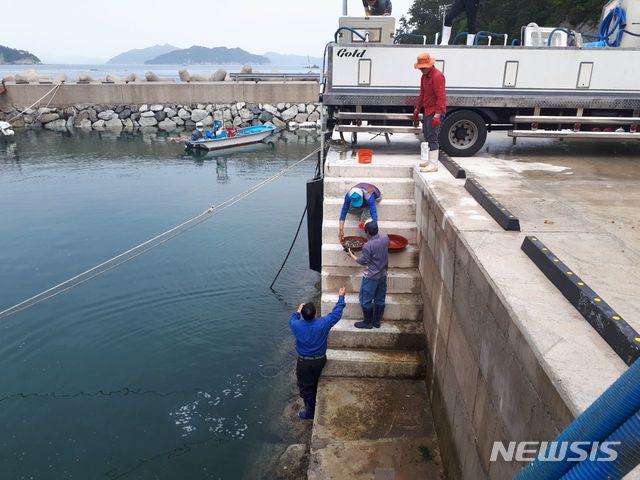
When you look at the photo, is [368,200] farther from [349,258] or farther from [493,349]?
[493,349]

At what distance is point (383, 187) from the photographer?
27.9ft

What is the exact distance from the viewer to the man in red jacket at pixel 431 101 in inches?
319

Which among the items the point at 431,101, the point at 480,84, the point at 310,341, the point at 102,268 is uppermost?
the point at 480,84

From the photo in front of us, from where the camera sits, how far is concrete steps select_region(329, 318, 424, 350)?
22.9ft

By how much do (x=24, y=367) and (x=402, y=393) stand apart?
6195 millimetres

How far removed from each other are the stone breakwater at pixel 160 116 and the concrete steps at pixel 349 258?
95.7 ft

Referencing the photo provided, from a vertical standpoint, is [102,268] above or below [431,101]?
below

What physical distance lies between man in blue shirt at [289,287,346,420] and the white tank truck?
4.59 m

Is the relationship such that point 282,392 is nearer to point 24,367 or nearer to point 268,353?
point 268,353

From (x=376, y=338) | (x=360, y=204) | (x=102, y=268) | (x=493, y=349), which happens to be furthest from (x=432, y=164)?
(x=102, y=268)

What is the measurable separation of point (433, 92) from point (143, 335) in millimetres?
6656

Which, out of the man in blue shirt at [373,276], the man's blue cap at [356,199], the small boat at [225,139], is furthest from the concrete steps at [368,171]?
the small boat at [225,139]

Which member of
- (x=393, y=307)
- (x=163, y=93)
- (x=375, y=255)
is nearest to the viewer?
(x=375, y=255)

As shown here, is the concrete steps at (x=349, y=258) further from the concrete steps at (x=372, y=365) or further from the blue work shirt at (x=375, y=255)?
the concrete steps at (x=372, y=365)
